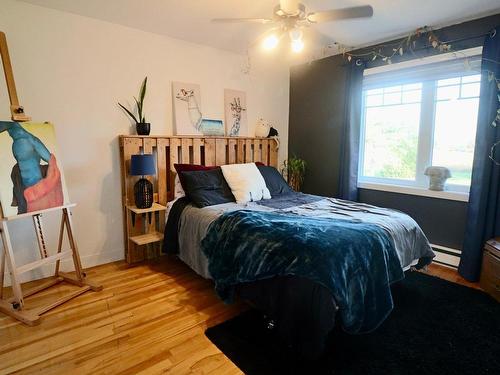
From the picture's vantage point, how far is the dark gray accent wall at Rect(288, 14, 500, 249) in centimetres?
295

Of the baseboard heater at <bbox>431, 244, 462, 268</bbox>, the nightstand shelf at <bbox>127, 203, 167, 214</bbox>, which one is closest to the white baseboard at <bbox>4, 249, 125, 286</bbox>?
the nightstand shelf at <bbox>127, 203, 167, 214</bbox>

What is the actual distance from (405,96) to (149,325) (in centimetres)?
348

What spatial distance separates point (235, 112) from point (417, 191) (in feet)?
7.81

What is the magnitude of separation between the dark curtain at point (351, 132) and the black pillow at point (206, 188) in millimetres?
1598

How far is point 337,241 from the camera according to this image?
175 centimetres

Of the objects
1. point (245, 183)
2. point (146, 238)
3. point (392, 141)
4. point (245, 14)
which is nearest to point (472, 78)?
point (392, 141)

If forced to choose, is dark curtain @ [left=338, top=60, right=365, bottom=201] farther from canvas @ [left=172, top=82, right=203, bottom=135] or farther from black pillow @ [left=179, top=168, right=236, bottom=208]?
canvas @ [left=172, top=82, right=203, bottom=135]

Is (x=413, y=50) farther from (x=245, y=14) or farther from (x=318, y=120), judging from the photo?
(x=245, y=14)

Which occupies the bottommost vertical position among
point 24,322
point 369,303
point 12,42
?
point 24,322

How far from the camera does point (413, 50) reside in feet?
10.2

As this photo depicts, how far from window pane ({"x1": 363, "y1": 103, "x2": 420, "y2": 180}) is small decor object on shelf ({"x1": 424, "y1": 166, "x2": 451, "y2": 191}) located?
24 cm

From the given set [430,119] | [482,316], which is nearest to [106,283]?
[482,316]

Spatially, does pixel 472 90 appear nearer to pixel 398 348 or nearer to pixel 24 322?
pixel 398 348

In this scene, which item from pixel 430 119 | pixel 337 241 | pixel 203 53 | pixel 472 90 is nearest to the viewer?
pixel 337 241
